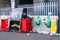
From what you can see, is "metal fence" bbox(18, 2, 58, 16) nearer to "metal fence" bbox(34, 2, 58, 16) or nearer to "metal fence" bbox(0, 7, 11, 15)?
"metal fence" bbox(34, 2, 58, 16)

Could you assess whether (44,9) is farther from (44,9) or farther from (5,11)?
(5,11)

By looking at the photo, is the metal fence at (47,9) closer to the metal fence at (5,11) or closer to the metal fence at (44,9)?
the metal fence at (44,9)

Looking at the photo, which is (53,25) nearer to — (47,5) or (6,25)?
(47,5)

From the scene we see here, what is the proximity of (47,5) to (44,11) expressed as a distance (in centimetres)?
51

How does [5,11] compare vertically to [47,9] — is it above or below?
below

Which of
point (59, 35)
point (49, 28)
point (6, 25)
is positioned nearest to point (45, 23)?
point (49, 28)

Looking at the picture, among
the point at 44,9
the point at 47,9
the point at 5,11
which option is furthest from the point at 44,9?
the point at 5,11

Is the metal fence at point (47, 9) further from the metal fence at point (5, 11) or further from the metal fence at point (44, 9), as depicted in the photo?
the metal fence at point (5, 11)

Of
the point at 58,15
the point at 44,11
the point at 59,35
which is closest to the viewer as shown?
the point at 59,35

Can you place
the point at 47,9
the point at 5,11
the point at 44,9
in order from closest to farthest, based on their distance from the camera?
the point at 47,9 → the point at 44,9 → the point at 5,11

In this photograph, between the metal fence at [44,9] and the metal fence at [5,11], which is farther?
the metal fence at [5,11]

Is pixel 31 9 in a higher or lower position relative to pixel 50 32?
higher

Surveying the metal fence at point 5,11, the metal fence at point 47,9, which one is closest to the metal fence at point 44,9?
the metal fence at point 47,9

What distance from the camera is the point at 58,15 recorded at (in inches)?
603
